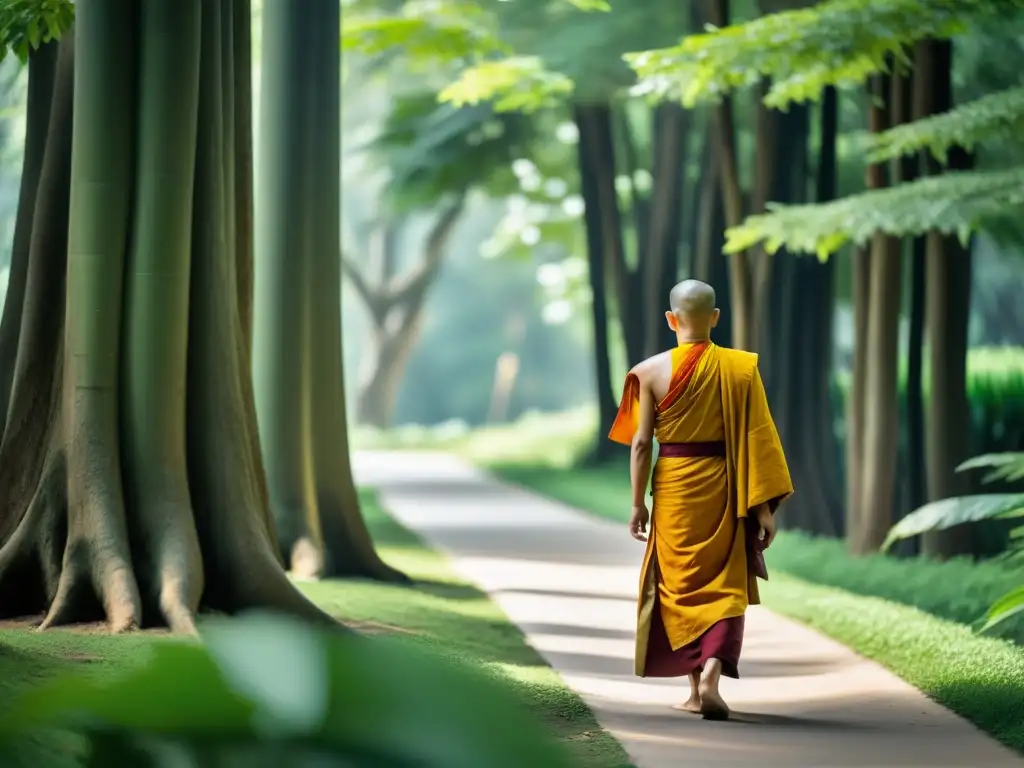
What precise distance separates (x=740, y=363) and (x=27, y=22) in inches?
182

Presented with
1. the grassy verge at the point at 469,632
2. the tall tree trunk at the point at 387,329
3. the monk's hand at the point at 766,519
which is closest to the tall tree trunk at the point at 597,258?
the grassy verge at the point at 469,632

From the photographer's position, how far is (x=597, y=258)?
2866cm

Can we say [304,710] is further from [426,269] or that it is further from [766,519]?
[426,269]

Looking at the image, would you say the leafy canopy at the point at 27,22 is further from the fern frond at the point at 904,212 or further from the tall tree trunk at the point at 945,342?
the tall tree trunk at the point at 945,342

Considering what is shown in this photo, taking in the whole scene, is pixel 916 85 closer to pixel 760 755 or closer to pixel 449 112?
pixel 760 755

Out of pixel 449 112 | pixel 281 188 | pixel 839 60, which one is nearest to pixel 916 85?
pixel 839 60

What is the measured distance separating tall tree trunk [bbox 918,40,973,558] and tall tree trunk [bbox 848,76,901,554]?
1.28ft

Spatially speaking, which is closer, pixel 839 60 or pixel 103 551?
pixel 103 551

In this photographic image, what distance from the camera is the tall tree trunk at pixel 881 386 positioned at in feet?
46.4

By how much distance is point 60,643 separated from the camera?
25.2 feet

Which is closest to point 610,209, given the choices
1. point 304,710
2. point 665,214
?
point 665,214

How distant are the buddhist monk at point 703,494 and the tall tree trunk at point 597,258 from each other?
19.8 metres

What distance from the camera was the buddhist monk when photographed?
281 inches

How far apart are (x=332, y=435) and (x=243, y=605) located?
3.69 metres
